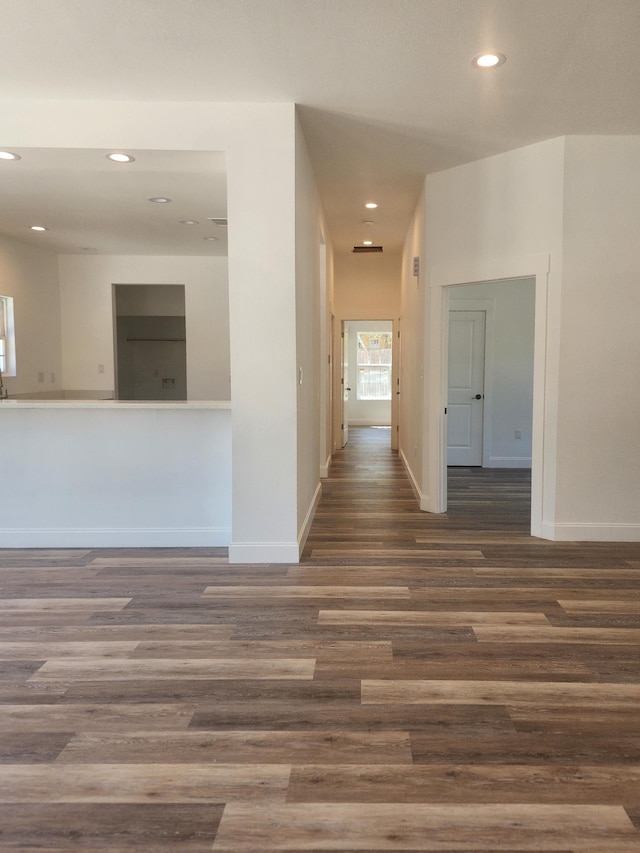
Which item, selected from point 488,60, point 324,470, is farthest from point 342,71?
point 324,470

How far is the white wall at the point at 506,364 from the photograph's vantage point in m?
7.29

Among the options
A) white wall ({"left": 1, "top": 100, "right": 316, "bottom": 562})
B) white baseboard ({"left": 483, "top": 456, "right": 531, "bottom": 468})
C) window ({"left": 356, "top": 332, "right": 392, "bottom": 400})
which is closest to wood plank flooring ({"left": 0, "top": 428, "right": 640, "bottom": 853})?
white wall ({"left": 1, "top": 100, "right": 316, "bottom": 562})

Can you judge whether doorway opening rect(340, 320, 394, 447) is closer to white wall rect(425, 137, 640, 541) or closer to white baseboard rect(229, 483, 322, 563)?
white wall rect(425, 137, 640, 541)

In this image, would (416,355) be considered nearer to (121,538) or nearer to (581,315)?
(581,315)

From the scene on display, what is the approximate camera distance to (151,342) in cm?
877

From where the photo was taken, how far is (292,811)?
1650 millimetres

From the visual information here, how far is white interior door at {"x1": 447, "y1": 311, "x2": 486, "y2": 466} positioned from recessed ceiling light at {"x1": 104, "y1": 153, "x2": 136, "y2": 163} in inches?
187

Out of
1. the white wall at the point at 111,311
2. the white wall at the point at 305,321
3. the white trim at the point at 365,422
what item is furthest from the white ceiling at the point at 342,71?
the white trim at the point at 365,422

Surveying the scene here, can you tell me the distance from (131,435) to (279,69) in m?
2.55

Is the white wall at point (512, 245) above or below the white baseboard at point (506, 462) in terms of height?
above

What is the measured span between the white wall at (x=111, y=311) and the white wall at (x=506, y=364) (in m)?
3.09

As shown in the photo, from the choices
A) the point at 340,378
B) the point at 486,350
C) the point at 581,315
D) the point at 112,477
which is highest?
the point at 581,315

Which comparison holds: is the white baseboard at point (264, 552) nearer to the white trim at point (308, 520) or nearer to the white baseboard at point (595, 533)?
the white trim at point (308, 520)

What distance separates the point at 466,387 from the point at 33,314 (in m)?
5.41
